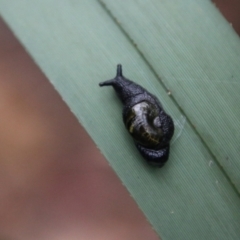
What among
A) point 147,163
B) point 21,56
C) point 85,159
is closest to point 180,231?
point 147,163

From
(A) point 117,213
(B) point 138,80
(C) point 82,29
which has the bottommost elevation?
(A) point 117,213

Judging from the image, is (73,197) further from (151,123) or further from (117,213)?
(151,123)

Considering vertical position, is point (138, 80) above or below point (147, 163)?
above
